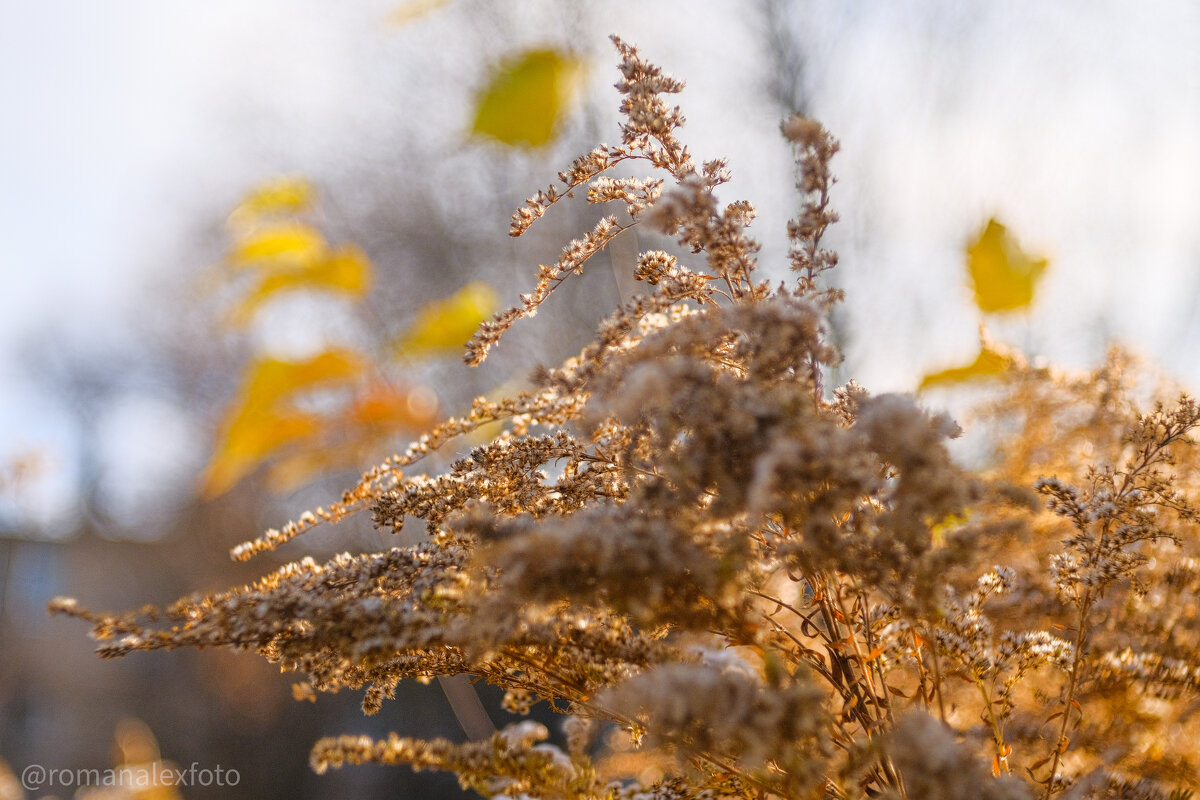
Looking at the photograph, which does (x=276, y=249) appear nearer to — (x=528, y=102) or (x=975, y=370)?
(x=528, y=102)

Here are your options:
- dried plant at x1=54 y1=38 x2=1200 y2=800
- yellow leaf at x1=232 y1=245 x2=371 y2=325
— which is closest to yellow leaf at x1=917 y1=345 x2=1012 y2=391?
dried plant at x1=54 y1=38 x2=1200 y2=800

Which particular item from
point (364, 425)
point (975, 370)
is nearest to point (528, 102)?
point (975, 370)

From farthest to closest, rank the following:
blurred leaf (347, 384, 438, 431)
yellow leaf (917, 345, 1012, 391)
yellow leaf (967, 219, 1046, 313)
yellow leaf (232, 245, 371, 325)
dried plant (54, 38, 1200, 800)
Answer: blurred leaf (347, 384, 438, 431)
yellow leaf (967, 219, 1046, 313)
yellow leaf (232, 245, 371, 325)
yellow leaf (917, 345, 1012, 391)
dried plant (54, 38, 1200, 800)

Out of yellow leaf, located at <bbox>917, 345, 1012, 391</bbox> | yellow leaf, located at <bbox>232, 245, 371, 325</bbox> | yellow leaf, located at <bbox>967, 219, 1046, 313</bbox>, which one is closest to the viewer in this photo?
yellow leaf, located at <bbox>917, 345, 1012, 391</bbox>

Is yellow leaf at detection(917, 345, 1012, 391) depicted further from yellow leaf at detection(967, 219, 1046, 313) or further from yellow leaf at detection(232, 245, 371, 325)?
yellow leaf at detection(232, 245, 371, 325)

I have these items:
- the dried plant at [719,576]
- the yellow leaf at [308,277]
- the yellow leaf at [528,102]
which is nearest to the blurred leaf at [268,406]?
the yellow leaf at [308,277]

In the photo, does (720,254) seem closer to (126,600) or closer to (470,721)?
(470,721)
